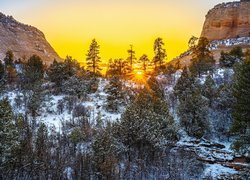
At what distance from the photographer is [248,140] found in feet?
97.2

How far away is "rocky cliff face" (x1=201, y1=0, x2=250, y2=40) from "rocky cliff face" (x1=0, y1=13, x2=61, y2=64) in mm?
58817

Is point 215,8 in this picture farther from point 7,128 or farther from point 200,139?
point 7,128

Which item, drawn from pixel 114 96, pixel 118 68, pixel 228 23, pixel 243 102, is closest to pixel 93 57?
pixel 118 68

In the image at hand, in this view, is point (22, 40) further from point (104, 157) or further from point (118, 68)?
point (104, 157)

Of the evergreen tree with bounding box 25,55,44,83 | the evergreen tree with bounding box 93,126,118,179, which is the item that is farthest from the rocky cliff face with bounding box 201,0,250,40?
the evergreen tree with bounding box 93,126,118,179

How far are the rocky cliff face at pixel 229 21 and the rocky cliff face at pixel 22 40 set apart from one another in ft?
193

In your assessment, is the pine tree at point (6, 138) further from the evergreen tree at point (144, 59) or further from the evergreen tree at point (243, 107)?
the evergreen tree at point (144, 59)

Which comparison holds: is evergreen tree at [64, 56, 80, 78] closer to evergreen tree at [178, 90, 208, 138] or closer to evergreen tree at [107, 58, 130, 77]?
evergreen tree at [107, 58, 130, 77]

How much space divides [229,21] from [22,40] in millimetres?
74594

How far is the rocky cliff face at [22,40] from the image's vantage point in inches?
4168

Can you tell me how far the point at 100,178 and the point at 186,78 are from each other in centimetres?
3252

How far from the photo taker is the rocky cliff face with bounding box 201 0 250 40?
373 feet

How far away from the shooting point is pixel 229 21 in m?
116

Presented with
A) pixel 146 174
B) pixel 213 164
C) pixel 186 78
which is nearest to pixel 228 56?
pixel 186 78
